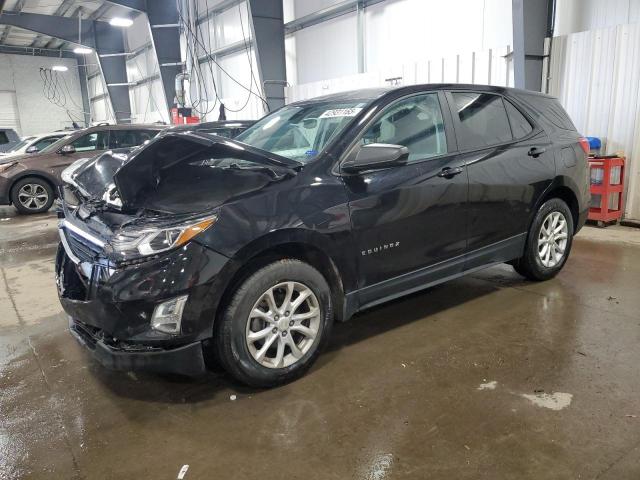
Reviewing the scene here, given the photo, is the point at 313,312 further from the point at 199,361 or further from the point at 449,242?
the point at 449,242

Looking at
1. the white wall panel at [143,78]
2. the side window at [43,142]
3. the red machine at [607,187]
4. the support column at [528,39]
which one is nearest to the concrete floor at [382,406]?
the red machine at [607,187]

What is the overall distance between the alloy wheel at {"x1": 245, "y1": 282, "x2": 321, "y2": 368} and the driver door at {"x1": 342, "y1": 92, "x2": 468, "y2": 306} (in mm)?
360

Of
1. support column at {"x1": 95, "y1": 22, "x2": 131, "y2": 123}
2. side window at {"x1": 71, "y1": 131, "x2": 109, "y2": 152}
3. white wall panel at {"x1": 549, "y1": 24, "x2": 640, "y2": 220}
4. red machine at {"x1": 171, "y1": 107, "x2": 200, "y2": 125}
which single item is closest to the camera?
white wall panel at {"x1": 549, "y1": 24, "x2": 640, "y2": 220}

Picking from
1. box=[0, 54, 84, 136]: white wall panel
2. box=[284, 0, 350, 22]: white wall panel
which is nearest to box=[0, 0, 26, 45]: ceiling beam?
box=[0, 54, 84, 136]: white wall panel

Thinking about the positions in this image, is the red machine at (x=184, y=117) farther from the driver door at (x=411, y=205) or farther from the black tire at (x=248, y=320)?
the black tire at (x=248, y=320)

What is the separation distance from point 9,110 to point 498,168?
2887 cm

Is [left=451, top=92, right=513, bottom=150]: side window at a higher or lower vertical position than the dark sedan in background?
higher

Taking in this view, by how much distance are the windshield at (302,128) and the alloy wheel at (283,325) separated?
757 millimetres

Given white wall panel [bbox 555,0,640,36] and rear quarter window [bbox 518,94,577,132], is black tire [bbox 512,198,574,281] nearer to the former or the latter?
rear quarter window [bbox 518,94,577,132]

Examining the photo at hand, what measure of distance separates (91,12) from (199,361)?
20.4 meters

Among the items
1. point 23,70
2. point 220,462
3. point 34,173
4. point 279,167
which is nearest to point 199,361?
point 220,462

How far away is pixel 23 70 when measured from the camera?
2556 centimetres

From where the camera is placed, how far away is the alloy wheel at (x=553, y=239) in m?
3.94

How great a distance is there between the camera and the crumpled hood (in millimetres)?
2459
